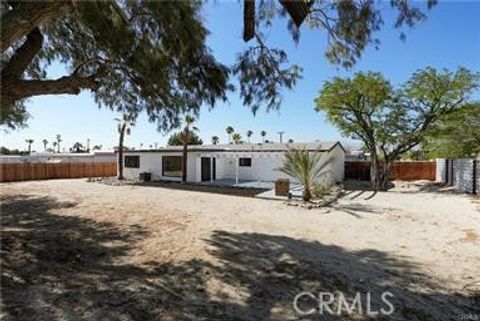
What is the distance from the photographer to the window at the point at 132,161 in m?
26.8

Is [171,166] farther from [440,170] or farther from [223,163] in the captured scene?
[440,170]

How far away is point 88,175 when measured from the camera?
1155 inches

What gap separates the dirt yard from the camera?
151 inches

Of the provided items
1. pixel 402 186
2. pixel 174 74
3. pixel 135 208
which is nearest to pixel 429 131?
pixel 402 186

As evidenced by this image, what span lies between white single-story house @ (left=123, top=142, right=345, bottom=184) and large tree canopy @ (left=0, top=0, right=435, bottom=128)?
1516 cm

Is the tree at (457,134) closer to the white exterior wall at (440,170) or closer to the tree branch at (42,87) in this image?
the white exterior wall at (440,170)

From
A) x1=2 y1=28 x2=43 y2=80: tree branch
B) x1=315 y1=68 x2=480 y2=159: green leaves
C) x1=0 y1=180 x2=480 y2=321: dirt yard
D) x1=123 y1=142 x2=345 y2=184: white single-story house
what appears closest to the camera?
x1=0 y1=180 x2=480 y2=321: dirt yard

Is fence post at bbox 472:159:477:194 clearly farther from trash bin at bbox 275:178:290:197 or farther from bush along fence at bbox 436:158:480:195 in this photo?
trash bin at bbox 275:178:290:197

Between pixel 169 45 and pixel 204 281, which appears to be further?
pixel 169 45

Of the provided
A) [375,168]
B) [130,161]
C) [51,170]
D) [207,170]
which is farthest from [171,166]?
[375,168]

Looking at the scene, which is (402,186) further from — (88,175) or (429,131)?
(88,175)

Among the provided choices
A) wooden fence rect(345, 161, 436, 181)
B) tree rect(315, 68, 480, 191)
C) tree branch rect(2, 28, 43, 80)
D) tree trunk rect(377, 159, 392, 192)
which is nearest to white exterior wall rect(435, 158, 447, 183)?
wooden fence rect(345, 161, 436, 181)

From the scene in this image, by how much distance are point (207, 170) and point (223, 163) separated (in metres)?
1.51

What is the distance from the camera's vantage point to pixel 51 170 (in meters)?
27.1
